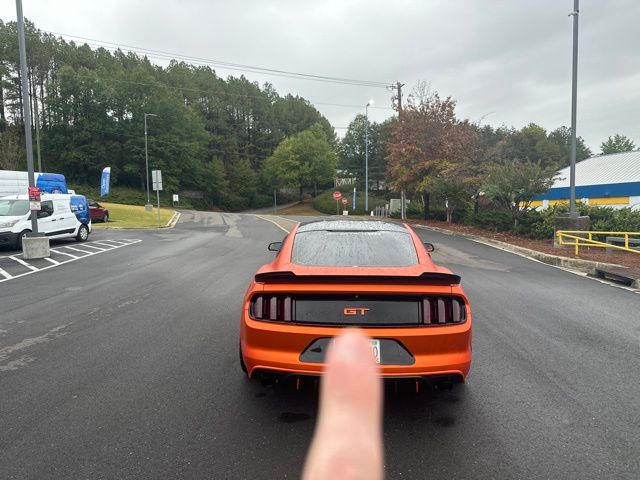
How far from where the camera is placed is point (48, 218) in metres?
17.2

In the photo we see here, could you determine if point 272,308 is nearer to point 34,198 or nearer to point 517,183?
point 34,198

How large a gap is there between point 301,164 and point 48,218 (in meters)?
63.0

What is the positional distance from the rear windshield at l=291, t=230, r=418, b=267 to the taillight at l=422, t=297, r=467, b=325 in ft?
1.75

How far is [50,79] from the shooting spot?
6994 centimetres

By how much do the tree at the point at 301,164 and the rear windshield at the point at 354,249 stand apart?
240 ft

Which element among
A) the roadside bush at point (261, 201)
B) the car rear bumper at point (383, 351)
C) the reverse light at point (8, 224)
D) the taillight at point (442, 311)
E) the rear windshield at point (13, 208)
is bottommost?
the car rear bumper at point (383, 351)

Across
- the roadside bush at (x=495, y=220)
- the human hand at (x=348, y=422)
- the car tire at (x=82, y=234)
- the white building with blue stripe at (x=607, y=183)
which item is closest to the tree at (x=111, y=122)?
the car tire at (x=82, y=234)

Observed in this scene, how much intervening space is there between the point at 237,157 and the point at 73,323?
83.5 meters

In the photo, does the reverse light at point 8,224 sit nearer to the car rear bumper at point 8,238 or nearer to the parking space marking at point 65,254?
the car rear bumper at point 8,238

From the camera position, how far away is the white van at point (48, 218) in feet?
51.7

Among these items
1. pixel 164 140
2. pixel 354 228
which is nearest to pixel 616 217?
pixel 354 228

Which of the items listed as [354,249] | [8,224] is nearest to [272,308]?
[354,249]

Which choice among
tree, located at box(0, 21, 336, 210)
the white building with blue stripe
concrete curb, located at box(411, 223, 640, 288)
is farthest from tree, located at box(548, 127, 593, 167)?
concrete curb, located at box(411, 223, 640, 288)

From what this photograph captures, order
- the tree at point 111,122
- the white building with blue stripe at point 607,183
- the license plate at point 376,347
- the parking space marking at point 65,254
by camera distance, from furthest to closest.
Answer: the tree at point 111,122
the white building with blue stripe at point 607,183
the parking space marking at point 65,254
the license plate at point 376,347
